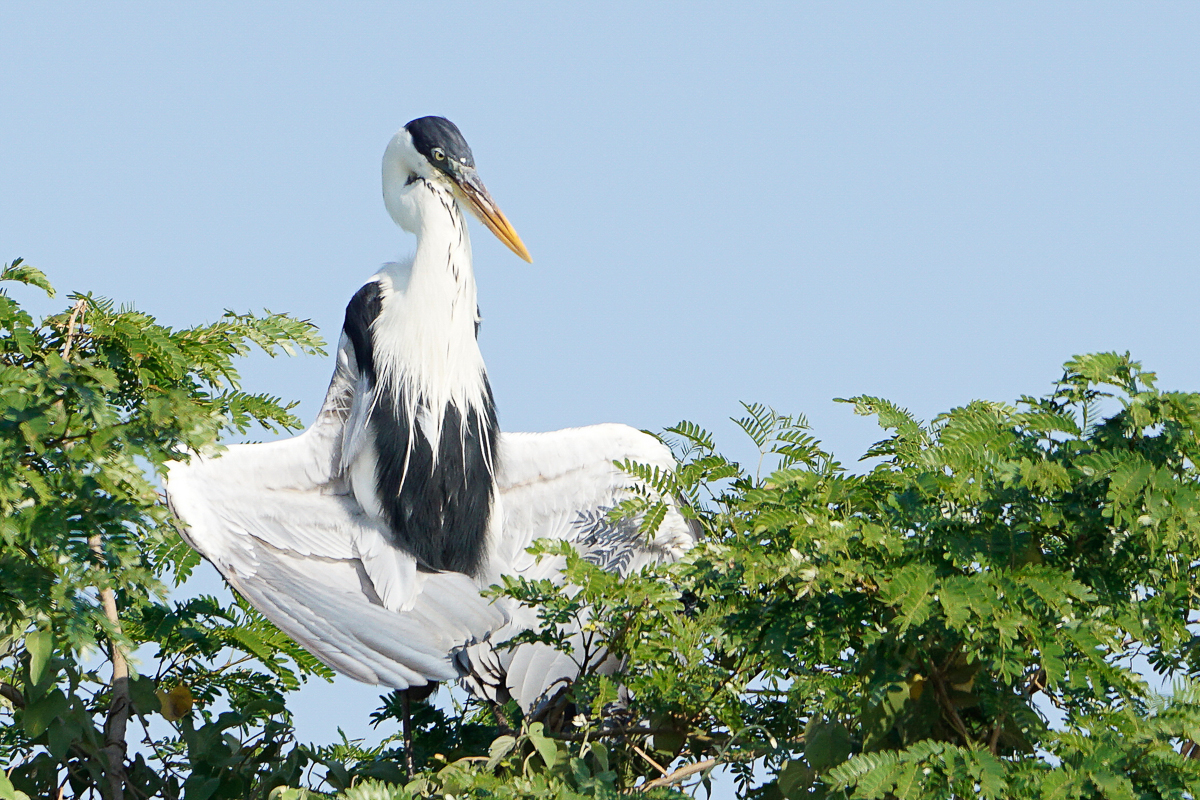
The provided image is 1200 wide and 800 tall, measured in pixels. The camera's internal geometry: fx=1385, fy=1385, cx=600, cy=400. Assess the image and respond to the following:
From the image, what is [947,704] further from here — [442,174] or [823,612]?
[442,174]

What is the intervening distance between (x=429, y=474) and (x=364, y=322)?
548mm

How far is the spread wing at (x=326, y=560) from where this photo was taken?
3.73 metres

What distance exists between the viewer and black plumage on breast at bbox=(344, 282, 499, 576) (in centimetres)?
436

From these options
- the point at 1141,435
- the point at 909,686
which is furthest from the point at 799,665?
the point at 1141,435

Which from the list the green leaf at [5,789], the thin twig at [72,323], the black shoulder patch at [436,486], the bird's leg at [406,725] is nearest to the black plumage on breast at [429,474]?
the black shoulder patch at [436,486]

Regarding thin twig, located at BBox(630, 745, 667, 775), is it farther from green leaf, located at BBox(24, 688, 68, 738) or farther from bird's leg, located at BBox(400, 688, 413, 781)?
green leaf, located at BBox(24, 688, 68, 738)

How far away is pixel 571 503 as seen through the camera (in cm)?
453

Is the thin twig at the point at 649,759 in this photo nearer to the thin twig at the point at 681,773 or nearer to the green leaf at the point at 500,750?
the thin twig at the point at 681,773

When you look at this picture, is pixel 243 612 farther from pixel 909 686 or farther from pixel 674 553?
pixel 909 686

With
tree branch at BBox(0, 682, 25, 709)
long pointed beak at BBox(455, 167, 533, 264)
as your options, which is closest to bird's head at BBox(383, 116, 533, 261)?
long pointed beak at BBox(455, 167, 533, 264)

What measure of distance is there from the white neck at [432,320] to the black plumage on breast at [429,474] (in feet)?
0.10

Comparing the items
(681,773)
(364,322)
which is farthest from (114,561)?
(364,322)

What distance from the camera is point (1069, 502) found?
2561mm

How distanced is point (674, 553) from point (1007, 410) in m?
1.53
